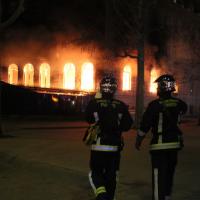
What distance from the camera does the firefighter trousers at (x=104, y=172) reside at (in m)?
5.45

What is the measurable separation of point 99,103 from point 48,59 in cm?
2510

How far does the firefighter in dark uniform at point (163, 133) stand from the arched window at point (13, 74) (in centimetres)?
2576

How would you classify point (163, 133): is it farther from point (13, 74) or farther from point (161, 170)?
Answer: point (13, 74)

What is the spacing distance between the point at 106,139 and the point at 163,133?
69 centimetres

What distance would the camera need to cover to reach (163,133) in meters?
5.54

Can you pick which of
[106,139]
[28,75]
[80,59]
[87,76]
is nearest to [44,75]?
[28,75]

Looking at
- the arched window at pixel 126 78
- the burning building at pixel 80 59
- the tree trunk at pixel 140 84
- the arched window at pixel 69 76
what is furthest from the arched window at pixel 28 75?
the tree trunk at pixel 140 84

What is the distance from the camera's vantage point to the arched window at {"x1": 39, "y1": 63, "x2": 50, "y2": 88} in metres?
30.3

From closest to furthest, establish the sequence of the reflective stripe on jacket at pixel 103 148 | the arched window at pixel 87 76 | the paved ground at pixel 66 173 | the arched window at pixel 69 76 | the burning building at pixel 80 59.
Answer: the reflective stripe on jacket at pixel 103 148, the paved ground at pixel 66 173, the burning building at pixel 80 59, the arched window at pixel 87 76, the arched window at pixel 69 76

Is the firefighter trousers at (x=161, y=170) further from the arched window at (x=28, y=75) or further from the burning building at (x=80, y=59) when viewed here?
the arched window at (x=28, y=75)

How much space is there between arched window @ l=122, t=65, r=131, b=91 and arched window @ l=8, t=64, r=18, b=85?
282 inches

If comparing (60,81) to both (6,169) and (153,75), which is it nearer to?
(153,75)

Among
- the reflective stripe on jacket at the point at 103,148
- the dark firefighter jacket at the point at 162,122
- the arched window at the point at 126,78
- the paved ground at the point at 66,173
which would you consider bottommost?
the paved ground at the point at 66,173

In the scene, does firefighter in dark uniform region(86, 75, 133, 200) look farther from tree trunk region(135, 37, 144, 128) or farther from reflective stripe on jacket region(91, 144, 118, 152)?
tree trunk region(135, 37, 144, 128)
